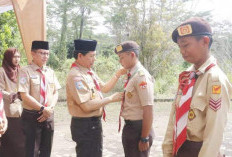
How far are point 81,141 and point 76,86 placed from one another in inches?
26.4

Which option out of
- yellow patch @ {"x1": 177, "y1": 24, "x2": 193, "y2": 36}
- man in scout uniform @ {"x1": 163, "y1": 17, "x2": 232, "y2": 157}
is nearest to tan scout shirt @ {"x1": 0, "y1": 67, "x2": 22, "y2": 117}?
man in scout uniform @ {"x1": 163, "y1": 17, "x2": 232, "y2": 157}

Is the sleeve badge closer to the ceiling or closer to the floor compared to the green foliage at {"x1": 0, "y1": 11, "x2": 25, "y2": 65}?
closer to the floor

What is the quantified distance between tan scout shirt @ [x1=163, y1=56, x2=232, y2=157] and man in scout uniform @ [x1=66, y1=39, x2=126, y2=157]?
4.37 feet

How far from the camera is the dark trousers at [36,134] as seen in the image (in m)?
3.73

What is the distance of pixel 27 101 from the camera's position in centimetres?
366

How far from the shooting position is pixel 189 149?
2.07 meters

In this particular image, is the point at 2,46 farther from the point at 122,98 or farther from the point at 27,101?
the point at 122,98

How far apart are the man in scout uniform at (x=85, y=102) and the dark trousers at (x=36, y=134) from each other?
0.66m

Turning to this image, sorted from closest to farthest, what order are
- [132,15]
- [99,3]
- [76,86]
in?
[76,86] → [132,15] → [99,3]

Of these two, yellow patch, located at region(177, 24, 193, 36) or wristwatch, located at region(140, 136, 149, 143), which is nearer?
yellow patch, located at region(177, 24, 193, 36)

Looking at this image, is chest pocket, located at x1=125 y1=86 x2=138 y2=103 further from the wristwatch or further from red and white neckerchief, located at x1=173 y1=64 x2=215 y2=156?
red and white neckerchief, located at x1=173 y1=64 x2=215 y2=156

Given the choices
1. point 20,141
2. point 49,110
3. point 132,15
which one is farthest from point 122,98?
point 132,15

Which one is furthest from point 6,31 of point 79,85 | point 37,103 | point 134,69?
point 134,69

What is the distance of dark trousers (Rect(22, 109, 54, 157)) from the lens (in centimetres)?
373
